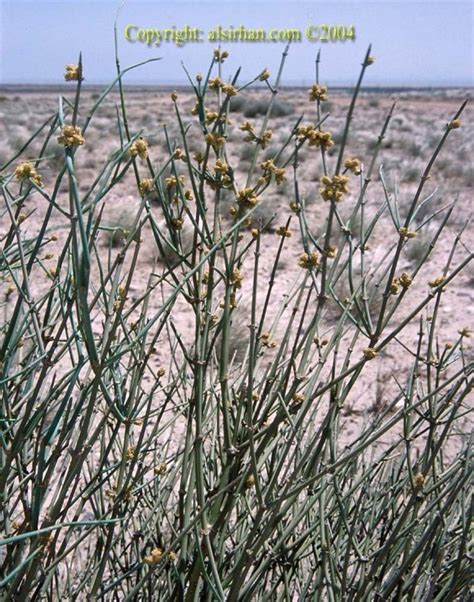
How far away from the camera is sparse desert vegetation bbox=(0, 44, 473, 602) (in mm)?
1107

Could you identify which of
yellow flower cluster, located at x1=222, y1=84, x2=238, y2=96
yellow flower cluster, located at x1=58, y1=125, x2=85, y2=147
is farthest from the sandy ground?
yellow flower cluster, located at x1=58, y1=125, x2=85, y2=147

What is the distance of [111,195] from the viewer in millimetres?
Result: 9344

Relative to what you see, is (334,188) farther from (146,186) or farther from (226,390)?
(226,390)

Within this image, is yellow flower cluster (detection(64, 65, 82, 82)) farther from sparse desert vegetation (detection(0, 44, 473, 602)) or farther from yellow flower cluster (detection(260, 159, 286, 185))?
yellow flower cluster (detection(260, 159, 286, 185))

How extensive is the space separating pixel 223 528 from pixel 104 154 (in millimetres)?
12370

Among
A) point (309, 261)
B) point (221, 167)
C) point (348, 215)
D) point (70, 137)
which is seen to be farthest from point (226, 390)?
point (348, 215)

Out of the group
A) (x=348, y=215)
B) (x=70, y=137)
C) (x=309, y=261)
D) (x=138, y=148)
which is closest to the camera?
(x=70, y=137)

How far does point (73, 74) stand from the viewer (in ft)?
3.18

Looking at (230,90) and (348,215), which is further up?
(230,90)

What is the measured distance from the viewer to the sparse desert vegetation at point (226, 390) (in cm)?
111

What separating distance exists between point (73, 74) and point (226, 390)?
2.09 feet

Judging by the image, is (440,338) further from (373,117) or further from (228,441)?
(373,117)

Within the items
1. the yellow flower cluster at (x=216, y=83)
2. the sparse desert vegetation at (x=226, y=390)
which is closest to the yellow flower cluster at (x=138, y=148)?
the sparse desert vegetation at (x=226, y=390)

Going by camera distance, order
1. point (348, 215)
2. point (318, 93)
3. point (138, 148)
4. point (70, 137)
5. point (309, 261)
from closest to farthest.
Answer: point (70, 137) < point (138, 148) < point (309, 261) < point (318, 93) < point (348, 215)
